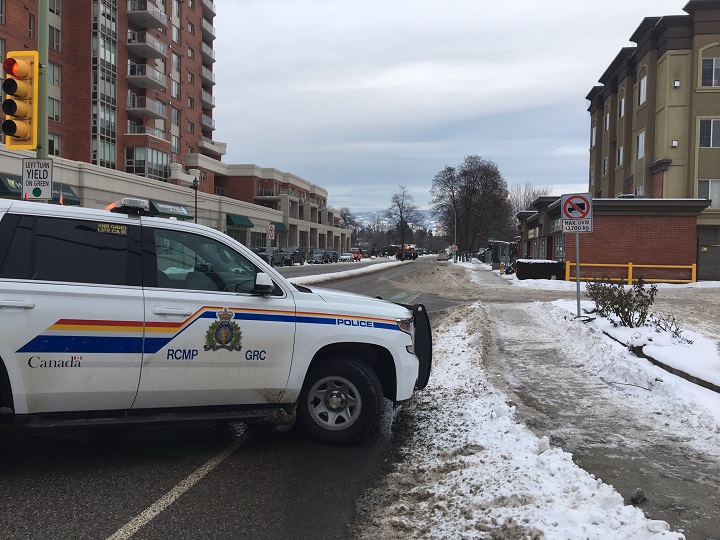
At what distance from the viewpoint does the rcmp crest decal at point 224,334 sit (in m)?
4.71

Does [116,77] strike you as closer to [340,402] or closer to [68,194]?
[68,194]

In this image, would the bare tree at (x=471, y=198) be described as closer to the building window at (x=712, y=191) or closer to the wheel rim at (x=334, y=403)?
the building window at (x=712, y=191)

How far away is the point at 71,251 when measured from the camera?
4.51 meters

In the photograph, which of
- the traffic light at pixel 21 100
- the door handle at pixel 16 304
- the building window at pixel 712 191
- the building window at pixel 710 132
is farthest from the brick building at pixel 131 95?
the door handle at pixel 16 304

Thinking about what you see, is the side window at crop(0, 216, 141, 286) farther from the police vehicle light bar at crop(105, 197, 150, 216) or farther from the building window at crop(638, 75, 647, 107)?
the building window at crop(638, 75, 647, 107)

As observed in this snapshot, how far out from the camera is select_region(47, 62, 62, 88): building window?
45.2m

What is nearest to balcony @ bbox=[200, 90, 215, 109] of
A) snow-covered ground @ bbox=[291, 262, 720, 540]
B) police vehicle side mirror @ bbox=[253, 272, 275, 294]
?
snow-covered ground @ bbox=[291, 262, 720, 540]

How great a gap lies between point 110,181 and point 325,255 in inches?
1246

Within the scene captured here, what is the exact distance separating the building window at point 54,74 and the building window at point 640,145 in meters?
43.3

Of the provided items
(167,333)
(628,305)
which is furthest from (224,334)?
(628,305)

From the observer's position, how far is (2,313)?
13.6 ft

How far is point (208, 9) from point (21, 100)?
67.6m

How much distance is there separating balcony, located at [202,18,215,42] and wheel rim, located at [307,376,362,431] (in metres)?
72.2

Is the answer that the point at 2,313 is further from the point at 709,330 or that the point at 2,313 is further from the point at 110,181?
the point at 110,181
